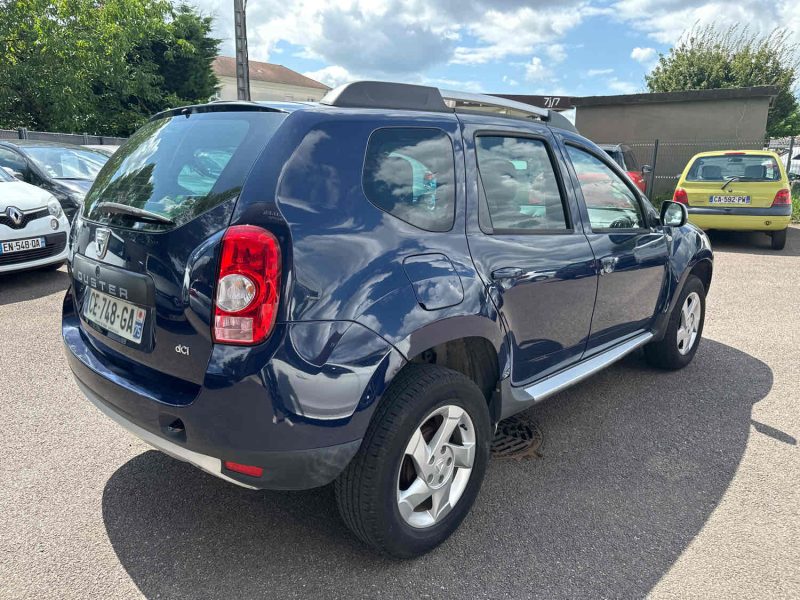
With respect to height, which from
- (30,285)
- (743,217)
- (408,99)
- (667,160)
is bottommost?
(30,285)

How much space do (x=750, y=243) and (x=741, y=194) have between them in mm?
1582

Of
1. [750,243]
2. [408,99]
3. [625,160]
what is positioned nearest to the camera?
[408,99]

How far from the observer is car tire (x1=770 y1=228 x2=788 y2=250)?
9.62 metres

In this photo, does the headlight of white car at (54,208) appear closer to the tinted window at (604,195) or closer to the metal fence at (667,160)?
the tinted window at (604,195)

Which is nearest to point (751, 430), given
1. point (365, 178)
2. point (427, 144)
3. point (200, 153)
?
point (427, 144)

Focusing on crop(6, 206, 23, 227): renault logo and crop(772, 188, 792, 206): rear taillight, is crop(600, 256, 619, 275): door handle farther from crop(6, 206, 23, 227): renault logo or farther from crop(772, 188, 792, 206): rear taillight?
crop(772, 188, 792, 206): rear taillight

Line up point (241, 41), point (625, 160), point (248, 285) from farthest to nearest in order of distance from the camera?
point (625, 160)
point (241, 41)
point (248, 285)

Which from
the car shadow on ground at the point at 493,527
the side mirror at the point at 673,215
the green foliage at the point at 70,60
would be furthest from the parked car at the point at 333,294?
the green foliage at the point at 70,60

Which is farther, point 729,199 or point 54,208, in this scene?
point 729,199

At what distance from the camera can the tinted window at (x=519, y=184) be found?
266 centimetres

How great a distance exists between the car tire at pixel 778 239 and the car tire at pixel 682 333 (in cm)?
644

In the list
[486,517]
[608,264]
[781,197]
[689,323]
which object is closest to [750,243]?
[781,197]

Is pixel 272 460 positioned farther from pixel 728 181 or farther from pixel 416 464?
pixel 728 181

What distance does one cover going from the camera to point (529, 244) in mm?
2746
